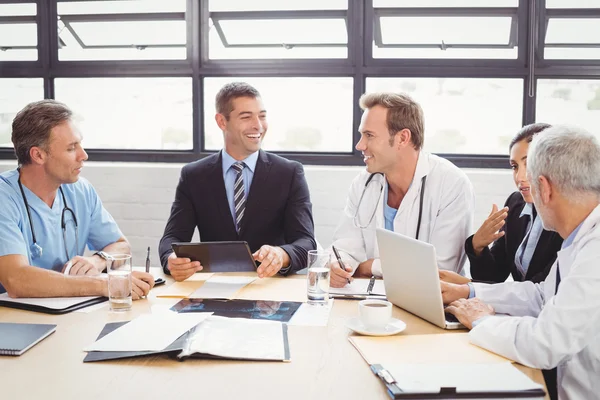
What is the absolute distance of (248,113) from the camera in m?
3.02

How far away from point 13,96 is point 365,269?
10.2 ft

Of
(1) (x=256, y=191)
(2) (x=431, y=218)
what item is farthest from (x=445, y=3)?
(1) (x=256, y=191)

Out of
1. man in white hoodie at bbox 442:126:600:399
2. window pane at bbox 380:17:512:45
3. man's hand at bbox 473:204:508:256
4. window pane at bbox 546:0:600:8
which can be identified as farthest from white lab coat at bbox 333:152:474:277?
window pane at bbox 546:0:600:8

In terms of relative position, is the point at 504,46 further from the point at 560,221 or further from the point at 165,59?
the point at 560,221

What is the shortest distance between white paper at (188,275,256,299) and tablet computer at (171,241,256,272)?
38 mm

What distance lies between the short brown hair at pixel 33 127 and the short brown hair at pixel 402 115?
1.33 meters

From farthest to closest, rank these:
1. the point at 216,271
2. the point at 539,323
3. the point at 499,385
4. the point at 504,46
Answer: the point at 504,46 → the point at 216,271 → the point at 539,323 → the point at 499,385

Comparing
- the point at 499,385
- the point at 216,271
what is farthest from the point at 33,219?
the point at 499,385

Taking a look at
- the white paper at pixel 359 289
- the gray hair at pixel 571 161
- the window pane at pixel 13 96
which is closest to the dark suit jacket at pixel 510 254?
the white paper at pixel 359 289

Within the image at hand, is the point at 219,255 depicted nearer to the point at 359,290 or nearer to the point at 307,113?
the point at 359,290

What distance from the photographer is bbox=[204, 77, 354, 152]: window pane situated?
4.05m

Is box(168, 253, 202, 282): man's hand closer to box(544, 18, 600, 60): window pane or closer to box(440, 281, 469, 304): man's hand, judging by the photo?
box(440, 281, 469, 304): man's hand

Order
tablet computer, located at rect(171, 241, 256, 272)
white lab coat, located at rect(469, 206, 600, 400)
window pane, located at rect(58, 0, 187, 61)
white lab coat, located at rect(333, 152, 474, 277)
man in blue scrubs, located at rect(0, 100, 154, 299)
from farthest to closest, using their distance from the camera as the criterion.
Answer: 1. window pane, located at rect(58, 0, 187, 61)
2. white lab coat, located at rect(333, 152, 474, 277)
3. man in blue scrubs, located at rect(0, 100, 154, 299)
4. tablet computer, located at rect(171, 241, 256, 272)
5. white lab coat, located at rect(469, 206, 600, 400)

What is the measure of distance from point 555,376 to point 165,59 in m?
3.24
